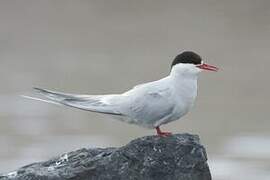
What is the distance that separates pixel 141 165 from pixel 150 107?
497 millimetres

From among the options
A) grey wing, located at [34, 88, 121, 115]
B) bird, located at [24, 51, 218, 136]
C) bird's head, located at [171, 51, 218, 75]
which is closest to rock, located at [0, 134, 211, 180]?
bird, located at [24, 51, 218, 136]

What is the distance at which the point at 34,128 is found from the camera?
1511cm

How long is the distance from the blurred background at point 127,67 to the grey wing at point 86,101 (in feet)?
18.4

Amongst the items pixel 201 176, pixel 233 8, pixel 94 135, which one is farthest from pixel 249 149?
pixel 233 8

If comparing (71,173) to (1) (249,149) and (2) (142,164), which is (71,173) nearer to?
(2) (142,164)

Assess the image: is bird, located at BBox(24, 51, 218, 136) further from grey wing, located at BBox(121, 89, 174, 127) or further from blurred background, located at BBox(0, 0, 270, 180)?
blurred background, located at BBox(0, 0, 270, 180)

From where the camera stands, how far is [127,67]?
61.8 ft

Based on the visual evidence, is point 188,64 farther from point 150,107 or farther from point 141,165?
point 141,165

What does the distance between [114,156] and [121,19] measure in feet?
52.5

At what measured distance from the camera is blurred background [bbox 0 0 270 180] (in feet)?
46.8

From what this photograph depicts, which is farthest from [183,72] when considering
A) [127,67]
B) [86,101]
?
[127,67]

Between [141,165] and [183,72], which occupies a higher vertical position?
[183,72]

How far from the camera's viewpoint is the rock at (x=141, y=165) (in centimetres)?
708

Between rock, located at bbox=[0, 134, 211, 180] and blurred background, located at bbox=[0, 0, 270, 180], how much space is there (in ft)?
18.9
